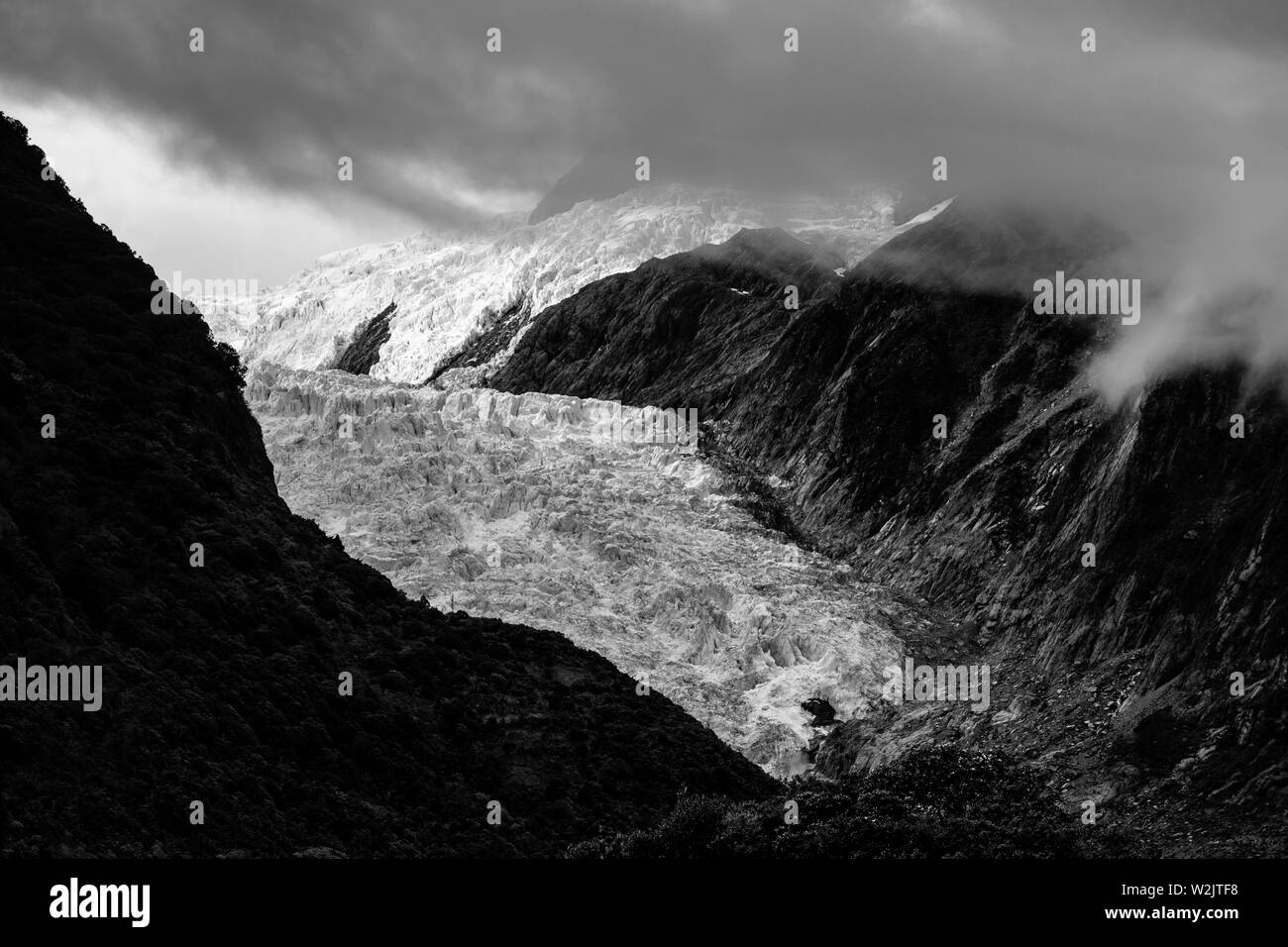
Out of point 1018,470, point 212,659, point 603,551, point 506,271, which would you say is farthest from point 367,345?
point 212,659

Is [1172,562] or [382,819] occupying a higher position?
[1172,562]

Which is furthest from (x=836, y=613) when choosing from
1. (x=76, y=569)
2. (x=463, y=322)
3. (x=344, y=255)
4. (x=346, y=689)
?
(x=344, y=255)

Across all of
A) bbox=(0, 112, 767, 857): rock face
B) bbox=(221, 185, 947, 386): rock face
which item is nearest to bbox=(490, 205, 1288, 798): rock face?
→ bbox=(0, 112, 767, 857): rock face

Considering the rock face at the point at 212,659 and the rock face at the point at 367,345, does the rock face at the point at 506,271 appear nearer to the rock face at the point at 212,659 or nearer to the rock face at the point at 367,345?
the rock face at the point at 367,345

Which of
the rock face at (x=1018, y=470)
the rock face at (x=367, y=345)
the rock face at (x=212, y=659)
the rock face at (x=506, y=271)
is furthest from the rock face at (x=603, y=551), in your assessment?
the rock face at (x=367, y=345)

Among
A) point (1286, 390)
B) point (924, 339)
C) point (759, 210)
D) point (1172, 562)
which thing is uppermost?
point (759, 210)

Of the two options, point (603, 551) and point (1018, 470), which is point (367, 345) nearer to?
point (603, 551)

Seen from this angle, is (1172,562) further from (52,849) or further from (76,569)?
(52,849)
